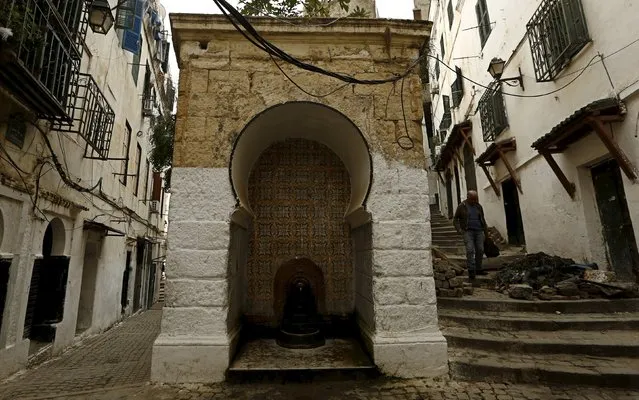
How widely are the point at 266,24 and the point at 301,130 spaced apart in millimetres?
1610

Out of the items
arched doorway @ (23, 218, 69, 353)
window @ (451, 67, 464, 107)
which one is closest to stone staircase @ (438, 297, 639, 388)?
arched doorway @ (23, 218, 69, 353)

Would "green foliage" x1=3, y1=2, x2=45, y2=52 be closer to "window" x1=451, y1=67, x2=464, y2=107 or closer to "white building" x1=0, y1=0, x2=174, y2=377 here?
"white building" x1=0, y1=0, x2=174, y2=377

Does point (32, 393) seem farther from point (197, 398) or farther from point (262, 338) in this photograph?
point (262, 338)

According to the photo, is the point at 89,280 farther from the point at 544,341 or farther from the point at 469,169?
the point at 469,169

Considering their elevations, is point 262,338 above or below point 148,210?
below

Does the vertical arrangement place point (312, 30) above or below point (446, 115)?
below

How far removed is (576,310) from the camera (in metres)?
4.96

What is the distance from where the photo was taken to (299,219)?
557 cm

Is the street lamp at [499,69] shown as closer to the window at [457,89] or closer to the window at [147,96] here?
the window at [457,89]

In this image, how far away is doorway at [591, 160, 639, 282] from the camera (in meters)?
5.75

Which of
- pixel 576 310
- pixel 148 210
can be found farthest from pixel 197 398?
pixel 148 210

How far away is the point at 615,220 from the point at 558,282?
5.39ft

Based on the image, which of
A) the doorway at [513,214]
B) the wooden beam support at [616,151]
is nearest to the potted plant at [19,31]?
the wooden beam support at [616,151]

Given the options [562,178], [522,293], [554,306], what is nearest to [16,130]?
[522,293]
